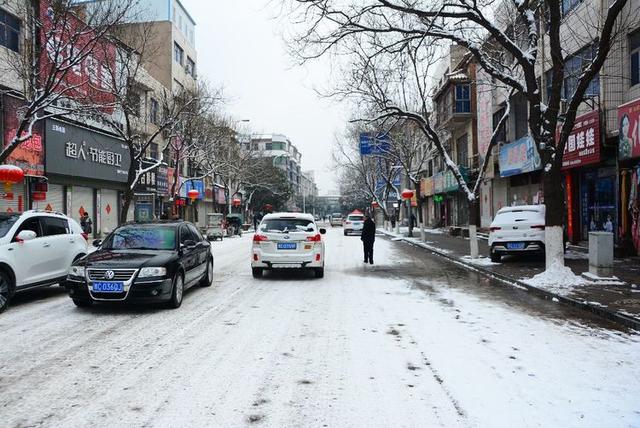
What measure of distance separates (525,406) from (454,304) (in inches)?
199

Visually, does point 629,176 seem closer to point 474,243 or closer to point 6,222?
point 474,243

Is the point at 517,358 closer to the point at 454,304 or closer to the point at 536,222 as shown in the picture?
the point at 454,304

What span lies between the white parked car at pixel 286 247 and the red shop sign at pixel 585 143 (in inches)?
343

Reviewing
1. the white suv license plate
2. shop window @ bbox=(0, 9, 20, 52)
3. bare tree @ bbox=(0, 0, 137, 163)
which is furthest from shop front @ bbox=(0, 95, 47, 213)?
the white suv license plate

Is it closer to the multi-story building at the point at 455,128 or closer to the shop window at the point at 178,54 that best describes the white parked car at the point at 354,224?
the multi-story building at the point at 455,128

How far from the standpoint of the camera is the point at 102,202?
2933cm

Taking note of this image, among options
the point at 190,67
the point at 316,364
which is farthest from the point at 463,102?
the point at 316,364

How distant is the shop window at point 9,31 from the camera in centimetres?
1859

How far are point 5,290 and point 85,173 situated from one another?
1906 cm

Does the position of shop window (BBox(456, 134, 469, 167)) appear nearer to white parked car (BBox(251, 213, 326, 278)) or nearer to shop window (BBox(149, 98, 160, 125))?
shop window (BBox(149, 98, 160, 125))

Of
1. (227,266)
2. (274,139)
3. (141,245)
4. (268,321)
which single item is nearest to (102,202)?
(227,266)

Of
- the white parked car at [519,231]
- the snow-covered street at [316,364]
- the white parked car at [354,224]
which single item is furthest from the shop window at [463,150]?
the snow-covered street at [316,364]

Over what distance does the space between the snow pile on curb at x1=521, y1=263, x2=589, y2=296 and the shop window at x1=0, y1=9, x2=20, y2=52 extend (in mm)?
18958

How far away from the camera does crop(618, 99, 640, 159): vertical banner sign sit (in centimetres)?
1359
